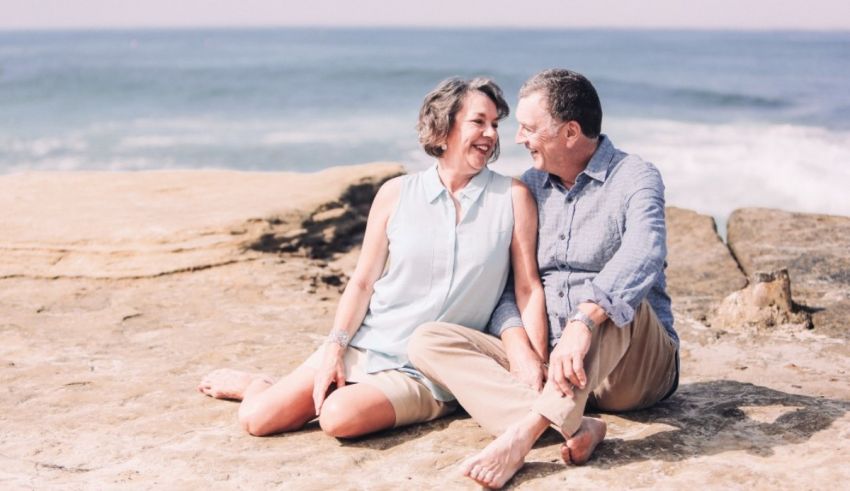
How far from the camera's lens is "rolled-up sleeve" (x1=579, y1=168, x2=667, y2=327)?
9.52 ft

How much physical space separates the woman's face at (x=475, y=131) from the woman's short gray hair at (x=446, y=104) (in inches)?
0.7

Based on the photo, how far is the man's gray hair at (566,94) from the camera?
324cm

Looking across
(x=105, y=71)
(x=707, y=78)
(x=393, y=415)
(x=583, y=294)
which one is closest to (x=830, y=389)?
(x=583, y=294)

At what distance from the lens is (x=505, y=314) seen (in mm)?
3420

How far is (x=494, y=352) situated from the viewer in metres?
3.32

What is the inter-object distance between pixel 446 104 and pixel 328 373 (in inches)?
41.1

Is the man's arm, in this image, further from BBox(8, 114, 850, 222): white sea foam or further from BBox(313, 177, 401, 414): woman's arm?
BBox(8, 114, 850, 222): white sea foam


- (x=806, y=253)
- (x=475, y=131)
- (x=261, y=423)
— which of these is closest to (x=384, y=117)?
(x=806, y=253)

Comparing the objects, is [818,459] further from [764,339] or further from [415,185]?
[764,339]

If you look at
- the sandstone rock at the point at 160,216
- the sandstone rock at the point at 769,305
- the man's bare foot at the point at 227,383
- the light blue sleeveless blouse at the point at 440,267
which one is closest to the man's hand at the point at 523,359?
the light blue sleeveless blouse at the point at 440,267

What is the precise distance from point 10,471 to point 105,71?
32488mm

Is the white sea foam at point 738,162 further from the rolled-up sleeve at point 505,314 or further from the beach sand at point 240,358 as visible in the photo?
the rolled-up sleeve at point 505,314

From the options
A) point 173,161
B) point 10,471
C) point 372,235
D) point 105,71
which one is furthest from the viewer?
point 105,71

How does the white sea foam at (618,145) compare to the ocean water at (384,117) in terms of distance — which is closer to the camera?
the white sea foam at (618,145)
